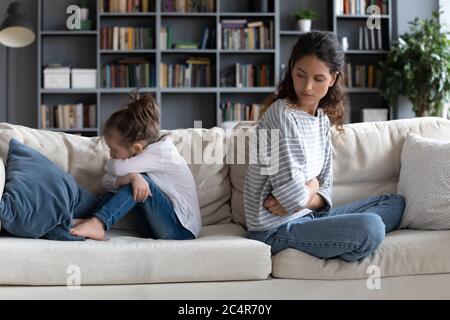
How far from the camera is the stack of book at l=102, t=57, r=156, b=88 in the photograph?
6082mm

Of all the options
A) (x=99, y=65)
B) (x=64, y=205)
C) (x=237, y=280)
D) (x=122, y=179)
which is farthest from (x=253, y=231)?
(x=99, y=65)

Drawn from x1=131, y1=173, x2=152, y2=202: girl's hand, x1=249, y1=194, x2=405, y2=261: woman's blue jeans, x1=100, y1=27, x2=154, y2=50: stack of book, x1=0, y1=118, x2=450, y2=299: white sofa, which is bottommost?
x1=0, y1=118, x2=450, y2=299: white sofa

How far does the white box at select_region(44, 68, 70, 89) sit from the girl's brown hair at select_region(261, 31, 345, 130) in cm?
405

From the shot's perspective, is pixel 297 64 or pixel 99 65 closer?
pixel 297 64

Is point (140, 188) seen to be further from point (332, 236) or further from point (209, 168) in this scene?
point (332, 236)

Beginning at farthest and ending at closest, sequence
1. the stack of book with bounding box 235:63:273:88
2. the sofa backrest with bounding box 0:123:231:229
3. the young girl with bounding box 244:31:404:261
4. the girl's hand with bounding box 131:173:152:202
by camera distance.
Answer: the stack of book with bounding box 235:63:273:88 → the sofa backrest with bounding box 0:123:231:229 → the girl's hand with bounding box 131:173:152:202 → the young girl with bounding box 244:31:404:261

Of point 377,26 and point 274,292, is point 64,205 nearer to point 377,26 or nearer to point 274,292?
point 274,292

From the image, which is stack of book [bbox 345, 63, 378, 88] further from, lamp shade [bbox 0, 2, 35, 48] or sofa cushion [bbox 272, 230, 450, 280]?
sofa cushion [bbox 272, 230, 450, 280]

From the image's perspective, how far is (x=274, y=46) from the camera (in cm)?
612

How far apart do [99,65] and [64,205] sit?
4.09 metres

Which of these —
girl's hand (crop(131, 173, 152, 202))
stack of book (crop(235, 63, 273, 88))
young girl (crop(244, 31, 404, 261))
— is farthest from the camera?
stack of book (crop(235, 63, 273, 88))

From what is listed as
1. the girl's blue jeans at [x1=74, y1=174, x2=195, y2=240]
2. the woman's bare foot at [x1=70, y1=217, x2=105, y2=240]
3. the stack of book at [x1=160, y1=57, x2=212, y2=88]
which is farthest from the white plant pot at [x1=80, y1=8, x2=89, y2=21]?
the woman's bare foot at [x1=70, y1=217, x2=105, y2=240]

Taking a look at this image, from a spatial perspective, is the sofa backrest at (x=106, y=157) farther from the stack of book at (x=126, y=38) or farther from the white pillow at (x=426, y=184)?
the stack of book at (x=126, y=38)

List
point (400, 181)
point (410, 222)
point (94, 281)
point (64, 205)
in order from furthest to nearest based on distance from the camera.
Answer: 1. point (400, 181)
2. point (410, 222)
3. point (64, 205)
4. point (94, 281)
